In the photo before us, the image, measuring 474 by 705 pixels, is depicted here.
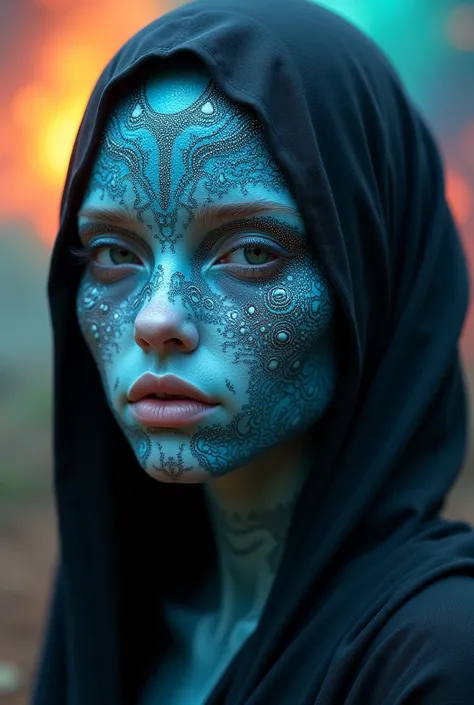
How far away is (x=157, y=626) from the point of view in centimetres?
173

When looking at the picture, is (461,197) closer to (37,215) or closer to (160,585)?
(37,215)

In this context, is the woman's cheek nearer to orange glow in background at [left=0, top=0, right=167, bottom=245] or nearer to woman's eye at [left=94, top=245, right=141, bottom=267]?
woman's eye at [left=94, top=245, right=141, bottom=267]

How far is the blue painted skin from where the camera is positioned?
135cm

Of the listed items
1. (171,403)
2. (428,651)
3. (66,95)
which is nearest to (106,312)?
(171,403)

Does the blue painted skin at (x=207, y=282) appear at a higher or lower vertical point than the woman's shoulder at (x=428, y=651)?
higher

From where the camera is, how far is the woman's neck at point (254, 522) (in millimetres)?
1563

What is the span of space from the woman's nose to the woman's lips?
0.07m

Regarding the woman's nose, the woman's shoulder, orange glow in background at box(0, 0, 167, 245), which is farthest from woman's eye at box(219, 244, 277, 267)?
orange glow in background at box(0, 0, 167, 245)

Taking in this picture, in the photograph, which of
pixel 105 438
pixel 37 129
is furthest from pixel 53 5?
pixel 105 438

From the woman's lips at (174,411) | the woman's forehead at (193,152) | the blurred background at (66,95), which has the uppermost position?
the blurred background at (66,95)

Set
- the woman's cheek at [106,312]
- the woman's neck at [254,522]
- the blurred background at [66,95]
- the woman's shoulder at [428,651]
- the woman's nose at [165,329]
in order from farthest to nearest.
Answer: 1. the blurred background at [66,95]
2. the woman's neck at [254,522]
3. the woman's cheek at [106,312]
4. the woman's nose at [165,329]
5. the woman's shoulder at [428,651]

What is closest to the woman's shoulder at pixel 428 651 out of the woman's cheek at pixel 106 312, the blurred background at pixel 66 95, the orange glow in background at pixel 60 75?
the woman's cheek at pixel 106 312

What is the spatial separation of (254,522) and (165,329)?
0.43 m

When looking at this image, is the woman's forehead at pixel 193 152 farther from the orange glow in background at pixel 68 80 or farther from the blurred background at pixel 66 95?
the orange glow in background at pixel 68 80
